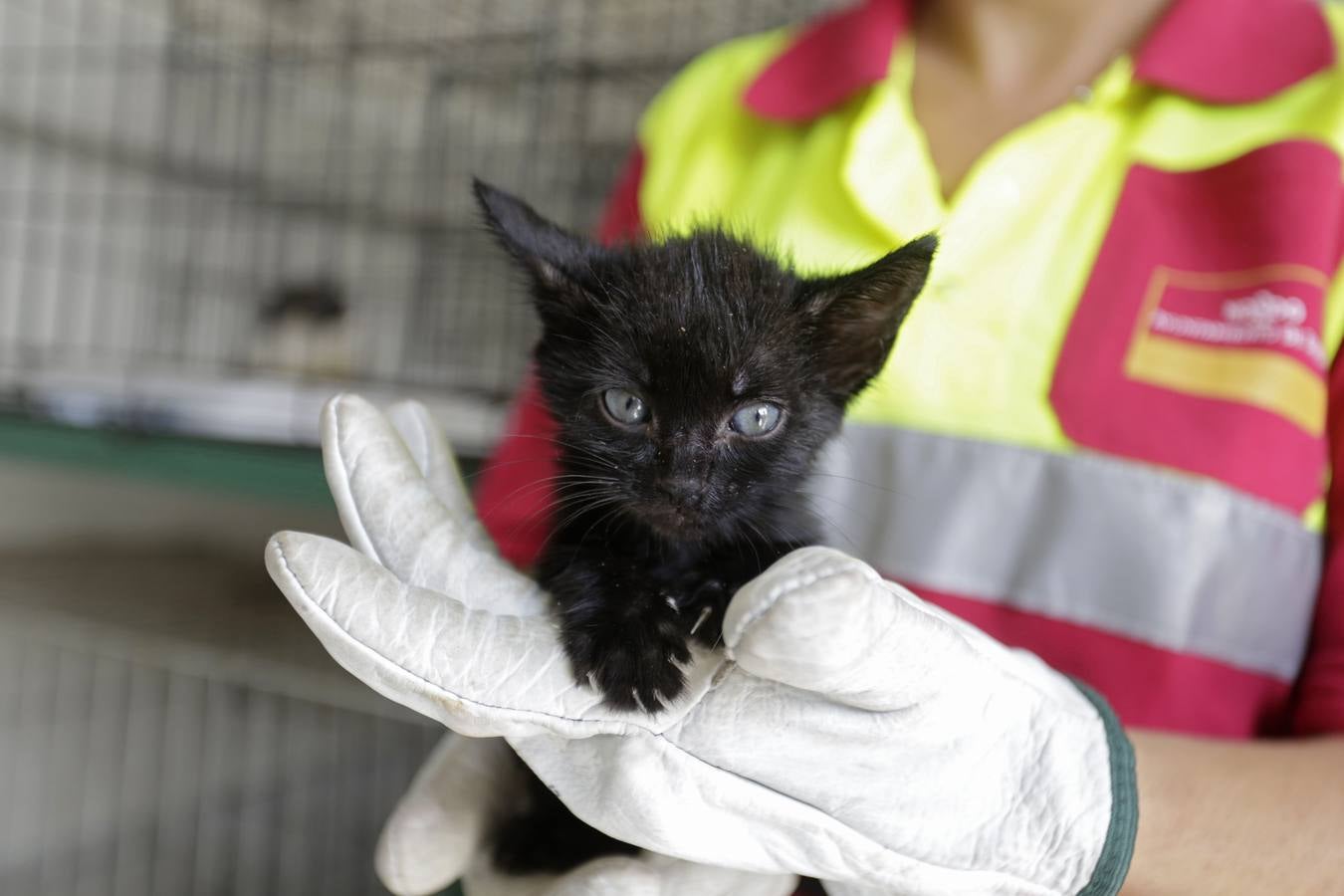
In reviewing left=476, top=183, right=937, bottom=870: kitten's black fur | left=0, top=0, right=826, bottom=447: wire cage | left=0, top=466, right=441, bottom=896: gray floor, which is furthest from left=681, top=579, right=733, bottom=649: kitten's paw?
left=0, top=466, right=441, bottom=896: gray floor

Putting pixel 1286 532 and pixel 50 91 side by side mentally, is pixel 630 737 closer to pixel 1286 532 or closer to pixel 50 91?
pixel 1286 532

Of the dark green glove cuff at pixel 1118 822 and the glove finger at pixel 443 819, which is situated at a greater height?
the dark green glove cuff at pixel 1118 822

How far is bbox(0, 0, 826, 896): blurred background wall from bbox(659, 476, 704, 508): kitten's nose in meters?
1.72

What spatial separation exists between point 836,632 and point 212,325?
11.3 ft

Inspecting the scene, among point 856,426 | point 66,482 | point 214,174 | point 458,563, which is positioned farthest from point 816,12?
point 66,482

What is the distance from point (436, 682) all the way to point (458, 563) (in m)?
0.13

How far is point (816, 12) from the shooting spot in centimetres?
258

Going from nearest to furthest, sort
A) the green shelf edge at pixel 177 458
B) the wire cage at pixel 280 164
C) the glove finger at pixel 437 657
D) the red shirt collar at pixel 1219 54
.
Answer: the glove finger at pixel 437 657, the red shirt collar at pixel 1219 54, the green shelf edge at pixel 177 458, the wire cage at pixel 280 164

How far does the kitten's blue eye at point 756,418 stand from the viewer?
0.77 meters

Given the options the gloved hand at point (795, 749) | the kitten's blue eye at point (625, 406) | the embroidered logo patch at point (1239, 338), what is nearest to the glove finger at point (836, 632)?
the gloved hand at point (795, 749)

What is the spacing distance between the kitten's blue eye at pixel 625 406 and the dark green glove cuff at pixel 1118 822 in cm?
48

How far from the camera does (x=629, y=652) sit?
27.0 inches

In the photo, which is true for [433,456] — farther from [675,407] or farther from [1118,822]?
[1118,822]

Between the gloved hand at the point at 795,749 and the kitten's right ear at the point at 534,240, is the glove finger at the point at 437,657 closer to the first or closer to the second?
the gloved hand at the point at 795,749
